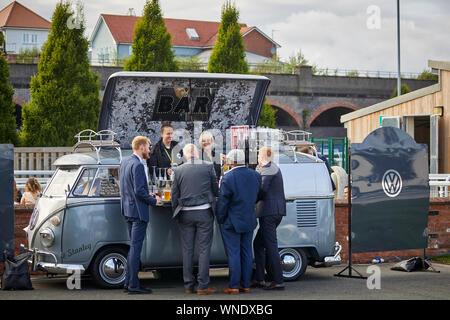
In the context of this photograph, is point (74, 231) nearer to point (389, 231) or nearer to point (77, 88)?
point (389, 231)

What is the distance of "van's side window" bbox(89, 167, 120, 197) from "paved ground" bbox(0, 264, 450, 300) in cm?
134

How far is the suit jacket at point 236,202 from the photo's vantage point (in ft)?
32.4

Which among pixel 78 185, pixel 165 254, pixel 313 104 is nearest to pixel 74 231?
pixel 78 185

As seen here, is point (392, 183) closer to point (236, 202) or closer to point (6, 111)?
point (236, 202)

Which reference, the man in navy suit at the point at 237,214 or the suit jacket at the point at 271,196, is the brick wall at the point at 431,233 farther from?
the man in navy suit at the point at 237,214

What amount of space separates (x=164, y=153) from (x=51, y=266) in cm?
249

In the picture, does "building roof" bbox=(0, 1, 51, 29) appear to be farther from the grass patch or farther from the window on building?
the grass patch

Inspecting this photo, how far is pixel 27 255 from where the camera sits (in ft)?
33.1

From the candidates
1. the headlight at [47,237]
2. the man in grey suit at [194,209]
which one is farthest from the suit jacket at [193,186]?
the headlight at [47,237]

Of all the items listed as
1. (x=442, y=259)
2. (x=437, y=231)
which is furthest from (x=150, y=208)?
(x=437, y=231)

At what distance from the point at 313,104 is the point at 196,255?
Answer: 36.6m

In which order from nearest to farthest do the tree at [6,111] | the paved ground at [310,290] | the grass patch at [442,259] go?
the paved ground at [310,290] → the grass patch at [442,259] → the tree at [6,111]

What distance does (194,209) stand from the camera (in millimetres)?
9781

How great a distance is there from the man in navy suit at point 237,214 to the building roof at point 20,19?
82560mm
